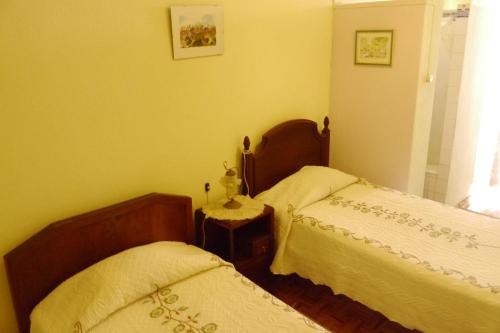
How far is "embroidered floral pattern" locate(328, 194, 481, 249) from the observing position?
2.31 m

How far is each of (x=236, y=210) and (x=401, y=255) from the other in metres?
0.96

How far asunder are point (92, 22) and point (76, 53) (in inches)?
6.6

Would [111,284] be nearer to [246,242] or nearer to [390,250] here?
[246,242]

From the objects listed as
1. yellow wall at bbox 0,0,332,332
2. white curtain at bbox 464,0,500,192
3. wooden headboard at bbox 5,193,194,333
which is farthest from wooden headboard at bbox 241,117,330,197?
white curtain at bbox 464,0,500,192

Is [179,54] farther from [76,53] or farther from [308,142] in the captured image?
[308,142]

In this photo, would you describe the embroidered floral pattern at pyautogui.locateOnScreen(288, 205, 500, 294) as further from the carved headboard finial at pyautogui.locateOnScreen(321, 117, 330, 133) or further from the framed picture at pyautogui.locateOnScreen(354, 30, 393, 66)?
the framed picture at pyautogui.locateOnScreen(354, 30, 393, 66)

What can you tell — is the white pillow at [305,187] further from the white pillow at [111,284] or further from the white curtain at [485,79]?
the white curtain at [485,79]

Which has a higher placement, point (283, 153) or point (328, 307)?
point (283, 153)

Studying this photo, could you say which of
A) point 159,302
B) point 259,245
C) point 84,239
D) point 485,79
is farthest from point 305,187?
point 485,79

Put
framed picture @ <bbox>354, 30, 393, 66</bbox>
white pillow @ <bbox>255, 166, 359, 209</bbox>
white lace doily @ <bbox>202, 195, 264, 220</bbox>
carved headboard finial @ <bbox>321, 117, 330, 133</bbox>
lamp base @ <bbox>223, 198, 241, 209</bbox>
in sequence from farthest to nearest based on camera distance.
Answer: carved headboard finial @ <bbox>321, 117, 330, 133</bbox> < framed picture @ <bbox>354, 30, 393, 66</bbox> < white pillow @ <bbox>255, 166, 359, 209</bbox> < lamp base @ <bbox>223, 198, 241, 209</bbox> < white lace doily @ <bbox>202, 195, 264, 220</bbox>

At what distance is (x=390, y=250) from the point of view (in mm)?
2215

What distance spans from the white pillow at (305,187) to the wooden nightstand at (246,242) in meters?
0.18

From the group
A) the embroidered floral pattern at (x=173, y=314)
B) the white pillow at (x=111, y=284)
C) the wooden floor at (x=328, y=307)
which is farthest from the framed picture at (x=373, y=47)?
the embroidered floral pattern at (x=173, y=314)

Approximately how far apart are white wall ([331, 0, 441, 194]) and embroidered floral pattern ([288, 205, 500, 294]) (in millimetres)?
1040
